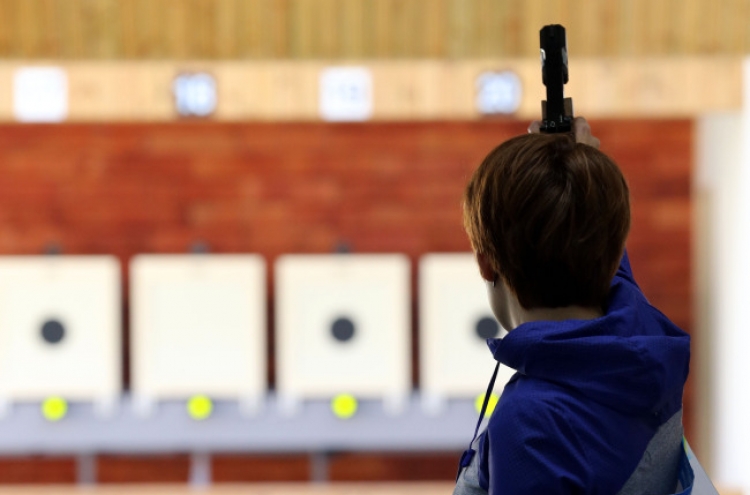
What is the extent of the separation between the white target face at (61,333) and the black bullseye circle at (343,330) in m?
0.44

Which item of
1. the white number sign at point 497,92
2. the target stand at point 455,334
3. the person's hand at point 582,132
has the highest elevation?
the white number sign at point 497,92

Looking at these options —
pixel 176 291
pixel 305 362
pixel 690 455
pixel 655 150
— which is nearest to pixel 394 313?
pixel 305 362

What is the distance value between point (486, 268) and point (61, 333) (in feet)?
4.80

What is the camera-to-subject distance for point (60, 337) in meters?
2.04

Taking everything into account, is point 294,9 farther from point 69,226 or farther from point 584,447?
point 584,447

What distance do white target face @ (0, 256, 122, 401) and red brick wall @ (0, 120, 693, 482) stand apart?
25 centimetres

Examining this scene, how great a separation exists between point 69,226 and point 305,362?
68cm

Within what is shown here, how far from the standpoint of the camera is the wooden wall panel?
190 cm

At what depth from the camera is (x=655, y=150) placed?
7.59ft

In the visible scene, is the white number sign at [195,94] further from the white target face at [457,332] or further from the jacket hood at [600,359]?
the jacket hood at [600,359]

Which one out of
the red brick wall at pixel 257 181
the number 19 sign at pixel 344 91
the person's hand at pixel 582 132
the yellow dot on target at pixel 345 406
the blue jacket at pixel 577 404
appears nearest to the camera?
the blue jacket at pixel 577 404

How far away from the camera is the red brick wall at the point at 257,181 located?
229 centimetres

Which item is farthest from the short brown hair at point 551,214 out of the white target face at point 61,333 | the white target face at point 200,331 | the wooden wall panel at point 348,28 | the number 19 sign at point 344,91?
the white target face at point 61,333

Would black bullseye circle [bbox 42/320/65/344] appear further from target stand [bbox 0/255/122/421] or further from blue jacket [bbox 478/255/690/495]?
blue jacket [bbox 478/255/690/495]
